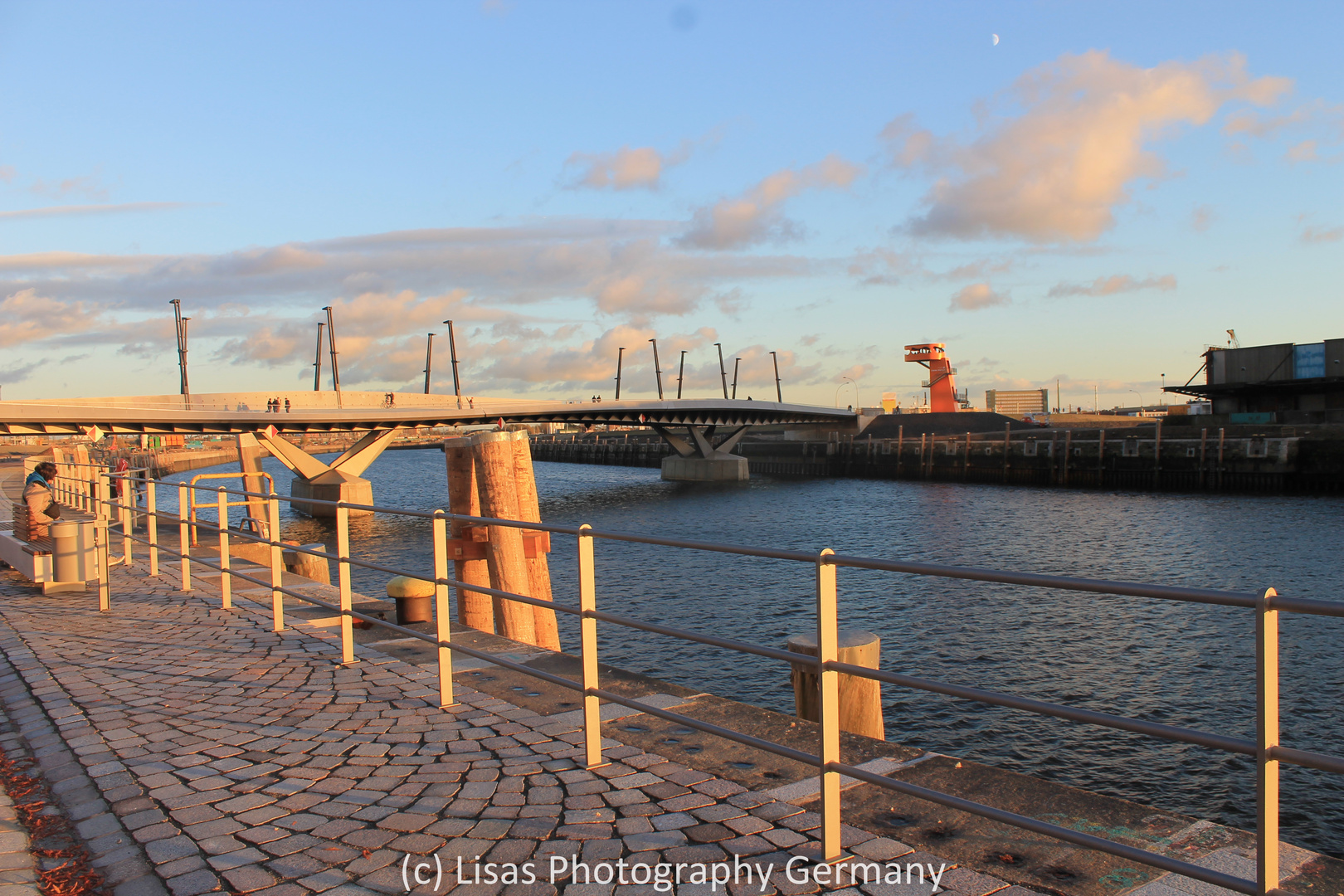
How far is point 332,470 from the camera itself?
5741 centimetres

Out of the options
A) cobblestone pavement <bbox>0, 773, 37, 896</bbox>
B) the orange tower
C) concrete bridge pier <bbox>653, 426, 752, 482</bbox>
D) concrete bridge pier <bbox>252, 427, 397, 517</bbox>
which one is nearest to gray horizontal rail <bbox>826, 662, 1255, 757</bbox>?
cobblestone pavement <bbox>0, 773, 37, 896</bbox>

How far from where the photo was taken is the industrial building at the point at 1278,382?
60.6m

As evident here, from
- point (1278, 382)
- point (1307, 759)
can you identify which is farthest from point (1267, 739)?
point (1278, 382)

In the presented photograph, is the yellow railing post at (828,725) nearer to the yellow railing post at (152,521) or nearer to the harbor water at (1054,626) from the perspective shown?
the harbor water at (1054,626)

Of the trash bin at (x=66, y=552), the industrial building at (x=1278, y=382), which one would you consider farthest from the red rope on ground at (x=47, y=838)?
the industrial building at (x=1278, y=382)

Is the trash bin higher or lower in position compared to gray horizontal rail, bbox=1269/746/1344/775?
lower

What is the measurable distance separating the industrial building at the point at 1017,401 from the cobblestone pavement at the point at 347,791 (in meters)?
179

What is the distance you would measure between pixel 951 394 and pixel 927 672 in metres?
99.7

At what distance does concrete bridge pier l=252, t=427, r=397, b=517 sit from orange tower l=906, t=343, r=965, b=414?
233ft

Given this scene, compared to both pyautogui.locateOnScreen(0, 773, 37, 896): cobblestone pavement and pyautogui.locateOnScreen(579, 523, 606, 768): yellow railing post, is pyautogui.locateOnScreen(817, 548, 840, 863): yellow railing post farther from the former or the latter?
pyautogui.locateOnScreen(0, 773, 37, 896): cobblestone pavement

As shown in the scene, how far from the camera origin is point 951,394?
110 m

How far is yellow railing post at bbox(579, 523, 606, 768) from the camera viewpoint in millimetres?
4688

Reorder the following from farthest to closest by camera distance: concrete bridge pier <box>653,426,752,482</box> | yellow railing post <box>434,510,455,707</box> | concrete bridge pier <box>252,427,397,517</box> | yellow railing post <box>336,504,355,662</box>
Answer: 1. concrete bridge pier <box>653,426,752,482</box>
2. concrete bridge pier <box>252,427,397,517</box>
3. yellow railing post <box>336,504,355,662</box>
4. yellow railing post <box>434,510,455,707</box>

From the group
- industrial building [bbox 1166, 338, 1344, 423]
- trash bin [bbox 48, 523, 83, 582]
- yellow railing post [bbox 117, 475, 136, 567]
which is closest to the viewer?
trash bin [bbox 48, 523, 83, 582]
